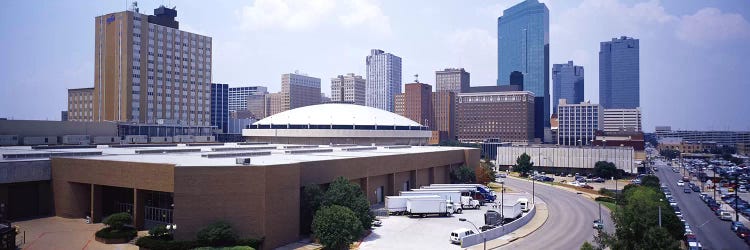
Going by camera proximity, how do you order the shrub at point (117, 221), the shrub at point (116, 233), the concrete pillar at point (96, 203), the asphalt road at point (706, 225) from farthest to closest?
the asphalt road at point (706, 225) → the concrete pillar at point (96, 203) → the shrub at point (117, 221) → the shrub at point (116, 233)

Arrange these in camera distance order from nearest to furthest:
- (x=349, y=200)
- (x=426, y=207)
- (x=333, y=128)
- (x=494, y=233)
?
1. (x=349, y=200)
2. (x=494, y=233)
3. (x=426, y=207)
4. (x=333, y=128)

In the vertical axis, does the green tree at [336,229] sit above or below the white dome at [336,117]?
below

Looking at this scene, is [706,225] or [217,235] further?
[706,225]

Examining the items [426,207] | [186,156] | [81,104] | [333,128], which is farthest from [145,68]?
[426,207]

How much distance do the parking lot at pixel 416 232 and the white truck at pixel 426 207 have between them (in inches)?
24.5

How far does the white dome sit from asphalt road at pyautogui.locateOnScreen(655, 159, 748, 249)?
5354 centimetres

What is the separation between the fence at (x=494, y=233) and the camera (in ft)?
136

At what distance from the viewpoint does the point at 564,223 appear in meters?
53.8

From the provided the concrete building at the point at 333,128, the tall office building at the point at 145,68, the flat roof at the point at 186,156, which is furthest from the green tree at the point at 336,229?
the tall office building at the point at 145,68

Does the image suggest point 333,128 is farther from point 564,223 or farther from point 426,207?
point 564,223

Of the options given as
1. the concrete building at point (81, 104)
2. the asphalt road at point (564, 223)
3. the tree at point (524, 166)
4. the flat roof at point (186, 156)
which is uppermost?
the concrete building at point (81, 104)

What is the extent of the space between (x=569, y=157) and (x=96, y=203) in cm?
10532

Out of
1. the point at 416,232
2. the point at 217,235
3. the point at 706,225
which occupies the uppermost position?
the point at 217,235

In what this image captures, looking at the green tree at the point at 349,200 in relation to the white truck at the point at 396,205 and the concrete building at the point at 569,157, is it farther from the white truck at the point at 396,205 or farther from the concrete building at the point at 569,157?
the concrete building at the point at 569,157
